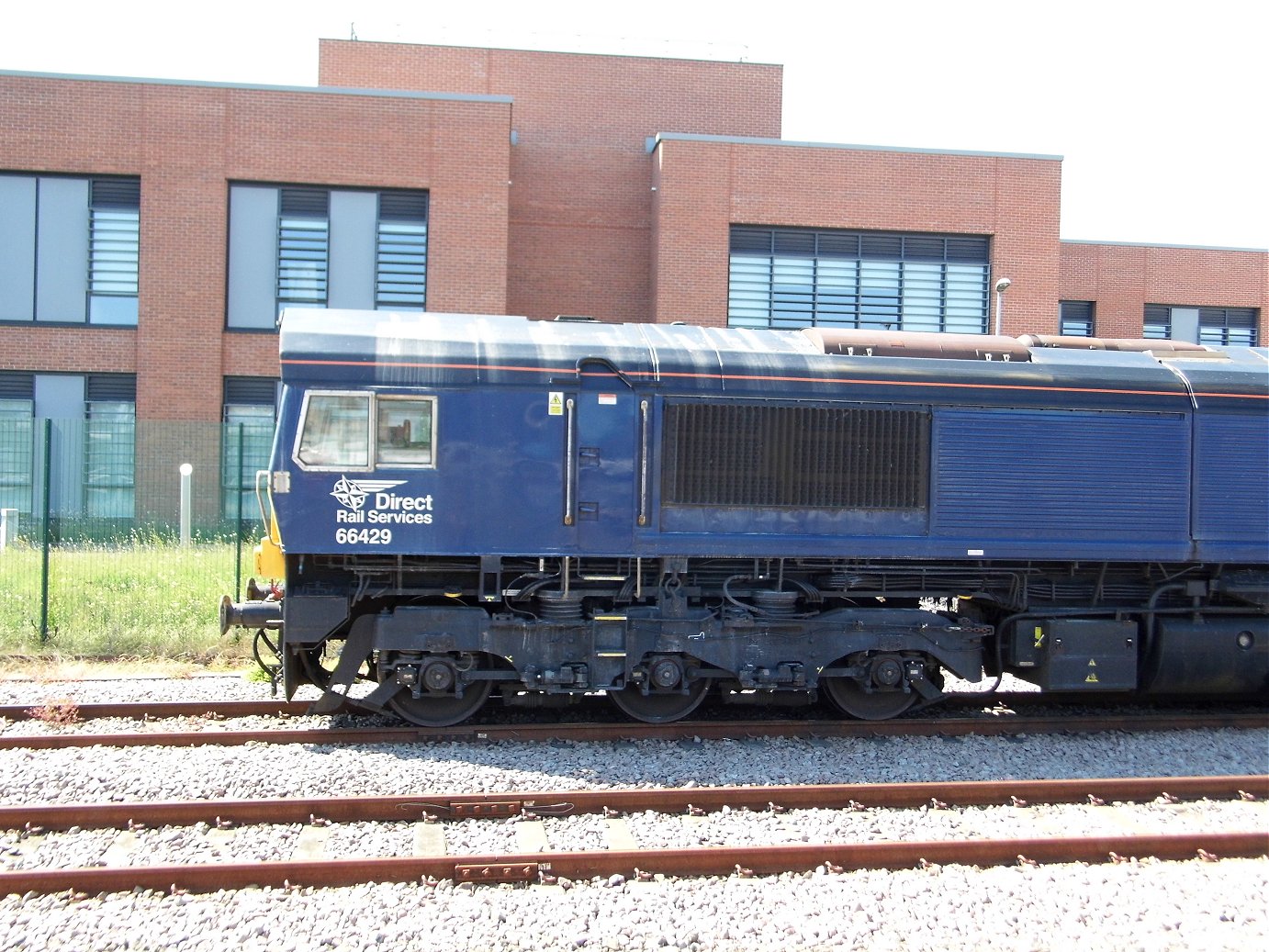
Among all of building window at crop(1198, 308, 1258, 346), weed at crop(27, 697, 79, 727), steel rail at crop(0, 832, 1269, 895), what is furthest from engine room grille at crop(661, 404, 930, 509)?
building window at crop(1198, 308, 1258, 346)

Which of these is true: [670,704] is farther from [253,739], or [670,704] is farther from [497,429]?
[253,739]

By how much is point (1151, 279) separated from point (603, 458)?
2724 cm

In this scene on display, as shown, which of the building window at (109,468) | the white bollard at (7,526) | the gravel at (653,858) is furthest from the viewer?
the building window at (109,468)

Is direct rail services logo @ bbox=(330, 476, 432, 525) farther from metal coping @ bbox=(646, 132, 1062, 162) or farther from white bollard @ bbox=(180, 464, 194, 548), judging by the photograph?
metal coping @ bbox=(646, 132, 1062, 162)

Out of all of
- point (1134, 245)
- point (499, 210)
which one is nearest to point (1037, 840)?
point (499, 210)

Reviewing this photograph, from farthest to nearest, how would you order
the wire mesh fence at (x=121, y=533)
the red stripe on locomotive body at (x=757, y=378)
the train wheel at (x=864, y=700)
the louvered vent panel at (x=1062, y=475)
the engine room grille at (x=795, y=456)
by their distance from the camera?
the wire mesh fence at (x=121, y=533) < the train wheel at (x=864, y=700) < the louvered vent panel at (x=1062, y=475) < the engine room grille at (x=795, y=456) < the red stripe on locomotive body at (x=757, y=378)

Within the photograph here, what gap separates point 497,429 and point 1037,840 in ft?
15.8

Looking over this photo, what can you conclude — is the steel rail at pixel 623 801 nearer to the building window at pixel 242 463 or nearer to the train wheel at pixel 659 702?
the train wheel at pixel 659 702

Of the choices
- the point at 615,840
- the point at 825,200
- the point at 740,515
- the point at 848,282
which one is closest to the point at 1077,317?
the point at 848,282

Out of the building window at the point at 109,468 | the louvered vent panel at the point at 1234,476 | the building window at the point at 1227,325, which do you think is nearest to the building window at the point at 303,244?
the building window at the point at 109,468

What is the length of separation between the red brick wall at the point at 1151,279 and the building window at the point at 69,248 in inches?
991

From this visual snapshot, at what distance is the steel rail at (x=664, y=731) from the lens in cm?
762

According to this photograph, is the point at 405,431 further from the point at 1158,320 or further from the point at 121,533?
the point at 1158,320

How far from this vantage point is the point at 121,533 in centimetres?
1335
